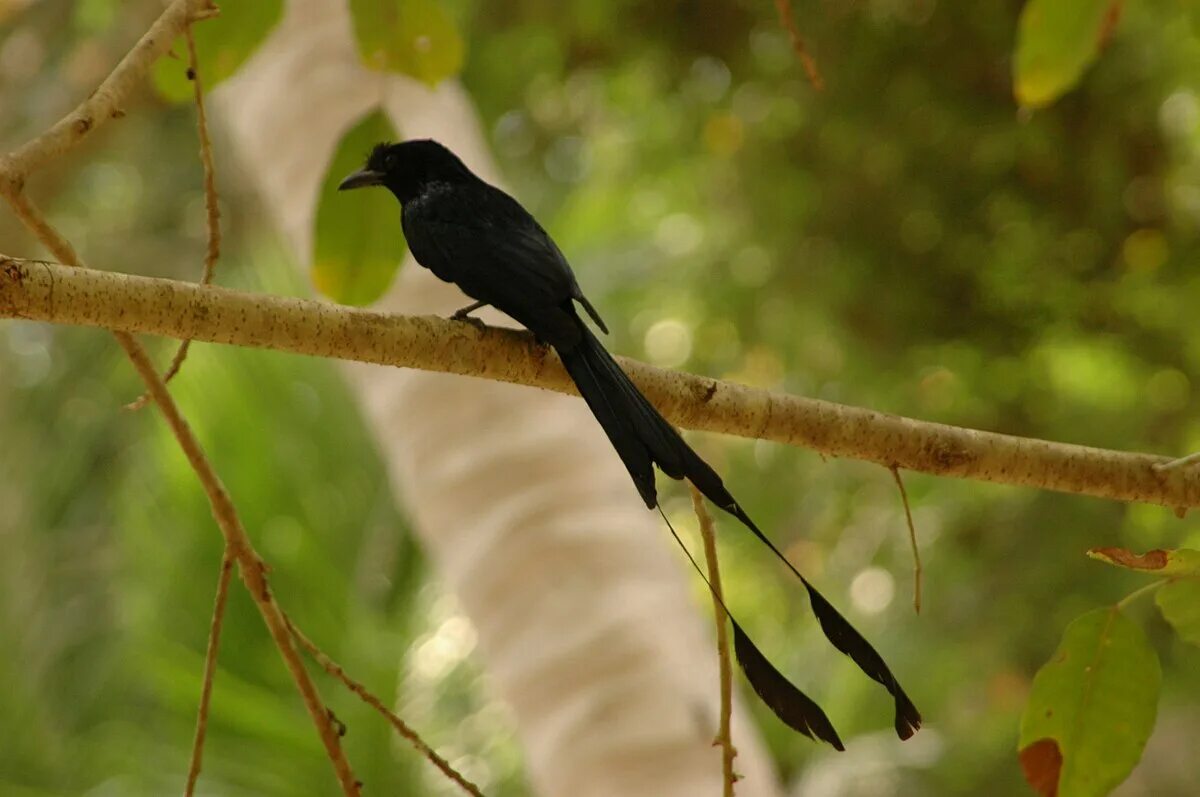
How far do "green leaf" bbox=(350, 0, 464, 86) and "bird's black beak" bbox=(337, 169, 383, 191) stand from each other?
108 millimetres

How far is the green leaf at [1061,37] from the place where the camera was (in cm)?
133

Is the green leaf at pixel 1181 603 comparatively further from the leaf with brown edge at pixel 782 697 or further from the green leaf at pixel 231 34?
the green leaf at pixel 231 34

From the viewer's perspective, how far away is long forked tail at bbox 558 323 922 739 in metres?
0.83

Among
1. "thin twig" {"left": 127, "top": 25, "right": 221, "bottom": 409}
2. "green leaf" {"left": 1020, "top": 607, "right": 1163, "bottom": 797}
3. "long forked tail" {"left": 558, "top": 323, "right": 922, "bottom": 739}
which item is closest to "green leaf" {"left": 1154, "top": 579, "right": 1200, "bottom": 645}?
"green leaf" {"left": 1020, "top": 607, "right": 1163, "bottom": 797}

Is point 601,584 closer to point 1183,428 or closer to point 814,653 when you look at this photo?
point 1183,428

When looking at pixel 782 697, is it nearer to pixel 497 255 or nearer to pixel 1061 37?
pixel 497 255

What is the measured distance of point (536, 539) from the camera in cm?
167

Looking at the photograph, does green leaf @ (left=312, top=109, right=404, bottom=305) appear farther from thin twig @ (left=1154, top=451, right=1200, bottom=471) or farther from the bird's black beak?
thin twig @ (left=1154, top=451, right=1200, bottom=471)

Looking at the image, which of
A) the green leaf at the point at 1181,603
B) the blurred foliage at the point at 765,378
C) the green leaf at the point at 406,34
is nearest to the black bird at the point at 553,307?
the green leaf at the point at 406,34

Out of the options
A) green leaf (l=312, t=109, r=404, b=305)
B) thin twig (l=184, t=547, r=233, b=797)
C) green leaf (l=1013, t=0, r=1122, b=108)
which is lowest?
thin twig (l=184, t=547, r=233, b=797)

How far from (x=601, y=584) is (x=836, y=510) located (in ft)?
6.59

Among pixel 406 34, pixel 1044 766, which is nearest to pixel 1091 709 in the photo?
pixel 1044 766

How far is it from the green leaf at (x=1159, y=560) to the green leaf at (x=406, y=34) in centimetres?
80

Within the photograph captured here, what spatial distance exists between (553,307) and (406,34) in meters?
0.45
